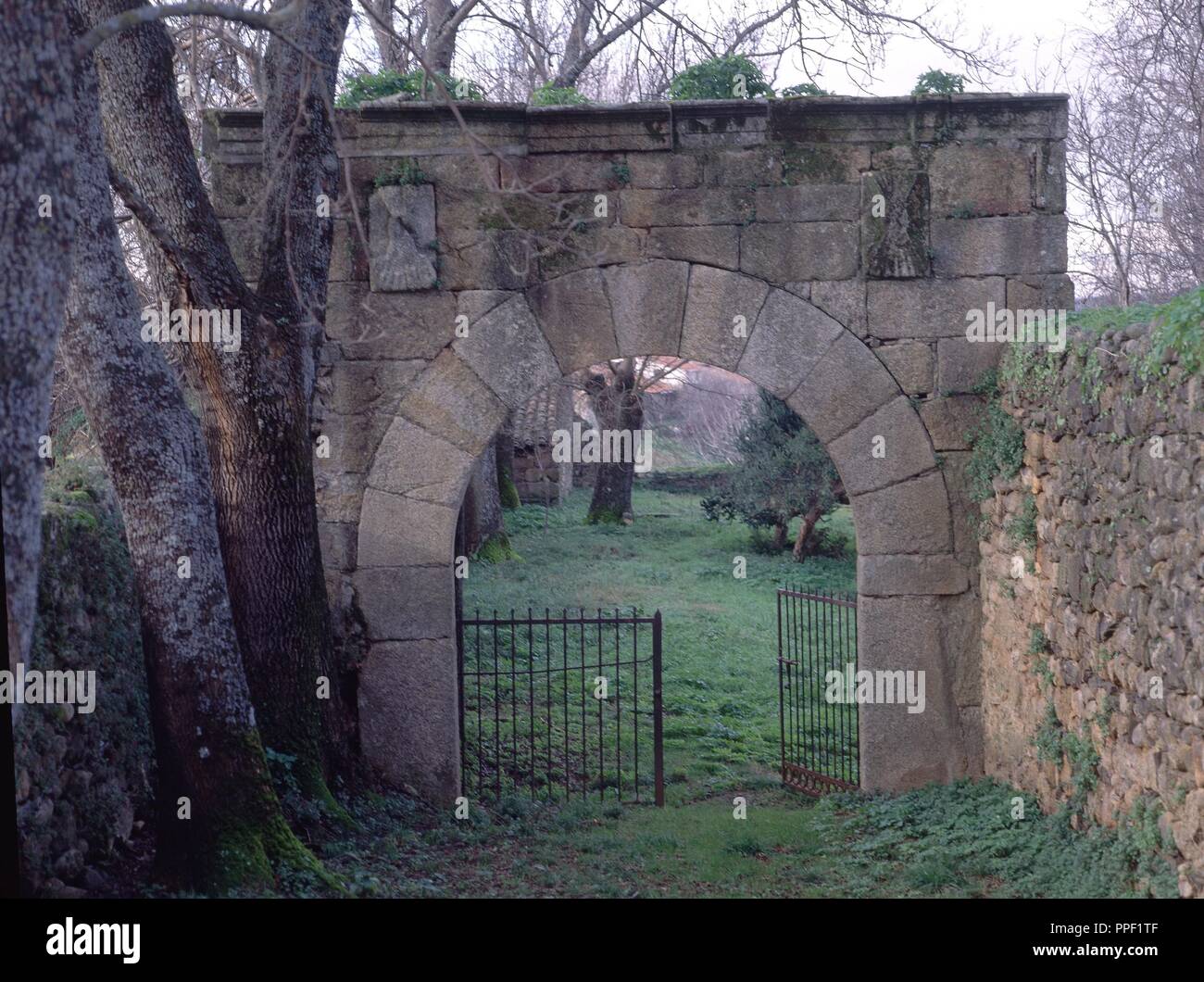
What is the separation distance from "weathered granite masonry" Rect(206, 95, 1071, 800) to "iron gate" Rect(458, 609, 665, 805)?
2.69 feet

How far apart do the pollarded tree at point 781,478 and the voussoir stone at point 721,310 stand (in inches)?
335

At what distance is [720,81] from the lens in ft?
20.1

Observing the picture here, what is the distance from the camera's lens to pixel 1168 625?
3.90 meters

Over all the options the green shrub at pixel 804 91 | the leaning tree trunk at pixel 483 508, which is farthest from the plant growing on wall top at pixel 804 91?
the leaning tree trunk at pixel 483 508

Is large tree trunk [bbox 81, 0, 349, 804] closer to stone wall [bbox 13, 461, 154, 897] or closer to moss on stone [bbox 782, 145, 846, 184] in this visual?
stone wall [bbox 13, 461, 154, 897]

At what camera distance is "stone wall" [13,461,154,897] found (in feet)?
12.5

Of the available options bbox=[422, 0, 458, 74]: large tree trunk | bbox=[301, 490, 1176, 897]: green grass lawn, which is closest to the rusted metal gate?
bbox=[301, 490, 1176, 897]: green grass lawn

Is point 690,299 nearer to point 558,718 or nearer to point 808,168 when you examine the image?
point 808,168

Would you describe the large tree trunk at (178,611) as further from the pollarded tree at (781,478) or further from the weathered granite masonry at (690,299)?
the pollarded tree at (781,478)

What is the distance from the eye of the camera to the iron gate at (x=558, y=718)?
262 inches

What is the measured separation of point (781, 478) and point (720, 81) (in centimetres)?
925

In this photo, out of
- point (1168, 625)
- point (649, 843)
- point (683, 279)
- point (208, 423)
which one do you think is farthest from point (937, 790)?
point (208, 423)

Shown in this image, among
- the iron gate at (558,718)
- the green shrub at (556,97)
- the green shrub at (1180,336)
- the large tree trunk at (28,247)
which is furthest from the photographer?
the iron gate at (558,718)
